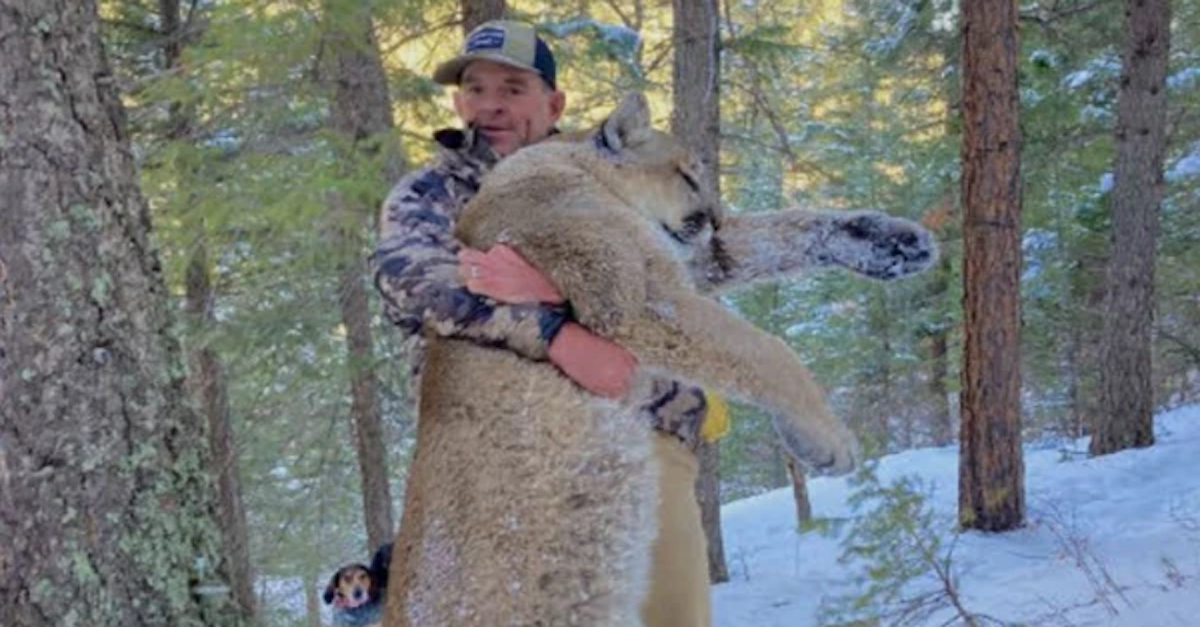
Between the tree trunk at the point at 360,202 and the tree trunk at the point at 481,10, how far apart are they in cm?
61

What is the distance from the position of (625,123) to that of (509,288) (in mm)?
756

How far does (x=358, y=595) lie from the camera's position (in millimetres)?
3184

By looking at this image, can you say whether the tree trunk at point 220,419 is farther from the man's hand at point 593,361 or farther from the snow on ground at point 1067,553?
the man's hand at point 593,361

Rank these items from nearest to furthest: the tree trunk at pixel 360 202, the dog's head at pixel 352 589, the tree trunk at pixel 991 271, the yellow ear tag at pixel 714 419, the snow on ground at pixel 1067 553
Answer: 1. the dog's head at pixel 352 589
2. the yellow ear tag at pixel 714 419
3. the snow on ground at pixel 1067 553
4. the tree trunk at pixel 360 202
5. the tree trunk at pixel 991 271

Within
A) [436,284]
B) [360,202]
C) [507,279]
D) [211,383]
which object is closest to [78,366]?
[436,284]

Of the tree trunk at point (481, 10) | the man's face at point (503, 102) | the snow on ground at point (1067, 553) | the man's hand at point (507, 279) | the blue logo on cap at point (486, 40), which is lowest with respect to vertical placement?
the snow on ground at point (1067, 553)

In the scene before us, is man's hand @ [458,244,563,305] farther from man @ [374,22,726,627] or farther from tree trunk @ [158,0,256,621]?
tree trunk @ [158,0,256,621]

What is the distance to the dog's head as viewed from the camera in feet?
10.4

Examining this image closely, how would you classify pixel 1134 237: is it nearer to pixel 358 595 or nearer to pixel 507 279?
pixel 507 279

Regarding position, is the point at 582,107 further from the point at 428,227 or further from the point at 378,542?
the point at 428,227

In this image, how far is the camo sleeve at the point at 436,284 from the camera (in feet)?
9.39

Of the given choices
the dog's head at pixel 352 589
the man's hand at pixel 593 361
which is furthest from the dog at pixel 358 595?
the man's hand at pixel 593 361

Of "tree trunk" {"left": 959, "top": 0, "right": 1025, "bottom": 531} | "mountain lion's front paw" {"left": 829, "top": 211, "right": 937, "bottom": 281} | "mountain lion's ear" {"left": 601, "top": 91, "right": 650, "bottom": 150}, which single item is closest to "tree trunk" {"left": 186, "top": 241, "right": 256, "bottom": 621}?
"tree trunk" {"left": 959, "top": 0, "right": 1025, "bottom": 531}

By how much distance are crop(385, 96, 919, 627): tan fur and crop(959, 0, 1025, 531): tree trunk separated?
612 cm
